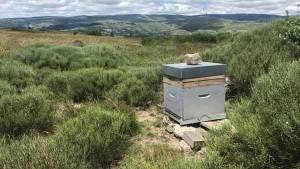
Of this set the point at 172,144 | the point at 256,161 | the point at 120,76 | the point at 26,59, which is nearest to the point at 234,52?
the point at 120,76

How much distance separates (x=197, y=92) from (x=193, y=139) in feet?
4.40

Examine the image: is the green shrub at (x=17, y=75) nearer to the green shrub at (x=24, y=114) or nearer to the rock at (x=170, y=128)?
the green shrub at (x=24, y=114)

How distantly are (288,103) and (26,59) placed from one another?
1394cm

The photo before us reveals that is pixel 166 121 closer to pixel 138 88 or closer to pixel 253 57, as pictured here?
pixel 138 88

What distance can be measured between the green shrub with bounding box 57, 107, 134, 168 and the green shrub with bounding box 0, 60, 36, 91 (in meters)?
5.34

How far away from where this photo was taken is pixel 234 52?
10914 millimetres

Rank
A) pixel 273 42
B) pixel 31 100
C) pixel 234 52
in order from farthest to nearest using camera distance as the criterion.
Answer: pixel 234 52 → pixel 273 42 → pixel 31 100

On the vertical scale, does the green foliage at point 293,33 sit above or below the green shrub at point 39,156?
above

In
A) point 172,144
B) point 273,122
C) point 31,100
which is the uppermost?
point 273,122

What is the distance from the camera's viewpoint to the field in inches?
176

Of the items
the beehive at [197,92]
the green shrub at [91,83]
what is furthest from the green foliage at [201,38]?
the beehive at [197,92]

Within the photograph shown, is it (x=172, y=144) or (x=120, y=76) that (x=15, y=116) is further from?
(x=120, y=76)

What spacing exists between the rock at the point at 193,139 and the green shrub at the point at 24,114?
2.85 meters

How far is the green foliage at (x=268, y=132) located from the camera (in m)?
4.18
